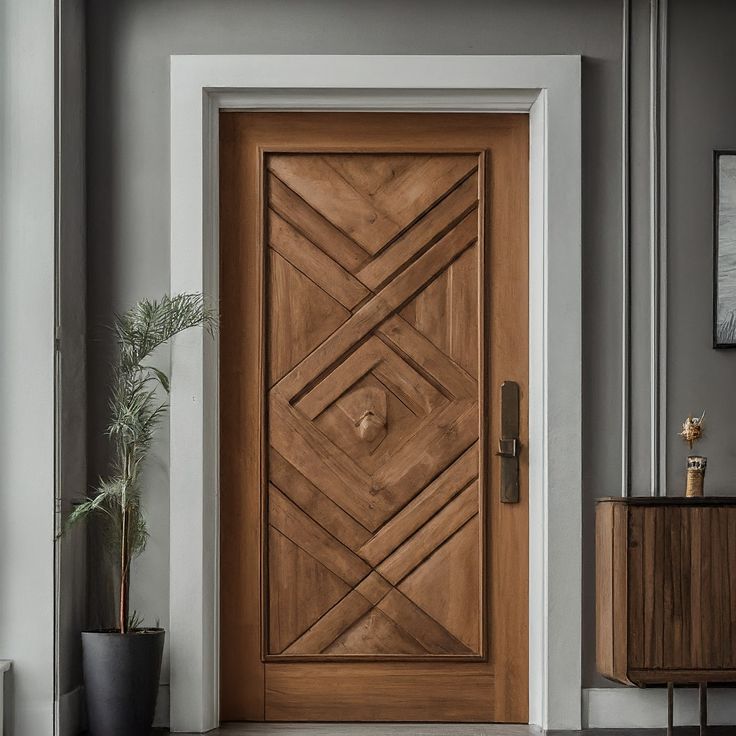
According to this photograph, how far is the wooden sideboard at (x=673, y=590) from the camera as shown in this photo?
3.37 m

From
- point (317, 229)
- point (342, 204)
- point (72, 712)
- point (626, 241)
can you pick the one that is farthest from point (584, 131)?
point (72, 712)

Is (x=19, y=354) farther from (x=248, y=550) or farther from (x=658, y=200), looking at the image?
(x=658, y=200)

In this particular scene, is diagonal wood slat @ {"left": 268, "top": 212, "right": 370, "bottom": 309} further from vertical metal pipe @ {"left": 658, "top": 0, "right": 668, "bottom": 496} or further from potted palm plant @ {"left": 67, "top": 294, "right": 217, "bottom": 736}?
vertical metal pipe @ {"left": 658, "top": 0, "right": 668, "bottom": 496}

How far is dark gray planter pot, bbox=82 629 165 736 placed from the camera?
3.37 metres

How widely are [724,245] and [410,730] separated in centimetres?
199

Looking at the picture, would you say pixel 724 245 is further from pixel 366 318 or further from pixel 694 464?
pixel 366 318

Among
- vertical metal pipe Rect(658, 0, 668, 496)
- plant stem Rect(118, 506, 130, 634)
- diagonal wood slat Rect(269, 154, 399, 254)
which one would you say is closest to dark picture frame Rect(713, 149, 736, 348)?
vertical metal pipe Rect(658, 0, 668, 496)

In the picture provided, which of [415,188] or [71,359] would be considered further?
[415,188]

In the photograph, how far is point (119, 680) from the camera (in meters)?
3.37

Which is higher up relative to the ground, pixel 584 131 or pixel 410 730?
pixel 584 131

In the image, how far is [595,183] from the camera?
376 centimetres

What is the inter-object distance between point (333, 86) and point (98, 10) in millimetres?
872

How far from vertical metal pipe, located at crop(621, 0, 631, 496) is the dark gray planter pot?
1.68m

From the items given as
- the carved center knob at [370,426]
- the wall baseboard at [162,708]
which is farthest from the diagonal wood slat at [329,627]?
the carved center knob at [370,426]
